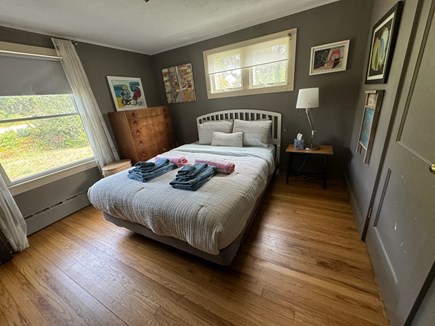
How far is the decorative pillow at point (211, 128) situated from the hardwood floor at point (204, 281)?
1619 millimetres

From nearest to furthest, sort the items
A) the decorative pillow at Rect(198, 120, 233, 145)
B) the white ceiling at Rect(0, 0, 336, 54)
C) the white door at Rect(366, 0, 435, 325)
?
the white door at Rect(366, 0, 435, 325), the white ceiling at Rect(0, 0, 336, 54), the decorative pillow at Rect(198, 120, 233, 145)

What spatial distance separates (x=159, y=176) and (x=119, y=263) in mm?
905

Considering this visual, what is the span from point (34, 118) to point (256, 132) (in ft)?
9.94

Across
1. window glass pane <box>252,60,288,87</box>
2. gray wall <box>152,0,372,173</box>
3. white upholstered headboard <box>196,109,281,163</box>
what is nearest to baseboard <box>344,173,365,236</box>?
gray wall <box>152,0,372,173</box>

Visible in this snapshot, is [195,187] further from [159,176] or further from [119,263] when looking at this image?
[119,263]

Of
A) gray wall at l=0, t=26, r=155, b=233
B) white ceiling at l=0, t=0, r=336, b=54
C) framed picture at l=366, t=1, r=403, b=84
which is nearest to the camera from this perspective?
framed picture at l=366, t=1, r=403, b=84

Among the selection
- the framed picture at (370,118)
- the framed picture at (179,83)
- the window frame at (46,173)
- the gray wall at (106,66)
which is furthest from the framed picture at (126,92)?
the framed picture at (370,118)

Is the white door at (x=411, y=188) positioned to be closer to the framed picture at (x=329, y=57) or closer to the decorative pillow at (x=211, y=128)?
the framed picture at (x=329, y=57)

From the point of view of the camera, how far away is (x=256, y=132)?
2.71m

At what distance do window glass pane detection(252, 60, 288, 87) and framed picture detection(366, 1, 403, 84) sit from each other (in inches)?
41.5

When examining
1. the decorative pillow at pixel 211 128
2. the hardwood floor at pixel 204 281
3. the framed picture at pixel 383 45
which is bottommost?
the hardwood floor at pixel 204 281

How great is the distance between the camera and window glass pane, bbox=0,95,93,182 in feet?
6.77

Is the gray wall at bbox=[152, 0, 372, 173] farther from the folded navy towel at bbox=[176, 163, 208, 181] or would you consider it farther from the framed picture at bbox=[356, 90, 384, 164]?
the folded navy towel at bbox=[176, 163, 208, 181]

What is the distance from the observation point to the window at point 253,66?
2564 mm
